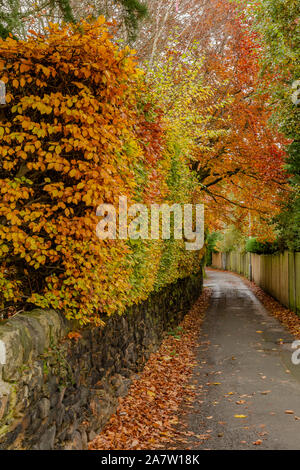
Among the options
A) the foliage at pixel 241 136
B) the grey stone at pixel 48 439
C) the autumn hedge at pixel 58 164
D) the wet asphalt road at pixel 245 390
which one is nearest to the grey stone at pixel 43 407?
the grey stone at pixel 48 439

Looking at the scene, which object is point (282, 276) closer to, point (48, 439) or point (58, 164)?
point (58, 164)

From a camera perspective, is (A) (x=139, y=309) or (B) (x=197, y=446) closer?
(B) (x=197, y=446)

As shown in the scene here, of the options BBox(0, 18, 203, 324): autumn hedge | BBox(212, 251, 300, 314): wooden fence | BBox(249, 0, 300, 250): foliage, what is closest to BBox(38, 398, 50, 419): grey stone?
BBox(0, 18, 203, 324): autumn hedge

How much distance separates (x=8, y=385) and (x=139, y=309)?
Answer: 209 inches

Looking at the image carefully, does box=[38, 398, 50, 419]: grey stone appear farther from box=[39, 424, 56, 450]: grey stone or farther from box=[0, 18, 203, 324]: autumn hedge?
box=[0, 18, 203, 324]: autumn hedge

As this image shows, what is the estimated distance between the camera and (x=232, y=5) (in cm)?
1694

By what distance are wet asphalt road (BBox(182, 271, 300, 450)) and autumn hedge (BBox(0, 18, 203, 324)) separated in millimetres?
2408

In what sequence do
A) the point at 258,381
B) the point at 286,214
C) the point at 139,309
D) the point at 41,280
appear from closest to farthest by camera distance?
the point at 41,280
the point at 258,381
the point at 139,309
the point at 286,214

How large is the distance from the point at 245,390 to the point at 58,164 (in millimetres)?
5006

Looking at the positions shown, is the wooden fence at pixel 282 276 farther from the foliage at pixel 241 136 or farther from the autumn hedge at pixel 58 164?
the autumn hedge at pixel 58 164

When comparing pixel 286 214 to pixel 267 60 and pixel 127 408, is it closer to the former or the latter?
pixel 267 60

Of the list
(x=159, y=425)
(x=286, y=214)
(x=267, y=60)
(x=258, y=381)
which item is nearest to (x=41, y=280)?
(x=159, y=425)

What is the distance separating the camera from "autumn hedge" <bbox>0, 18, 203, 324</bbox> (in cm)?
495

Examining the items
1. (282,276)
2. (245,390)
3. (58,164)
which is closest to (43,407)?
(58,164)
